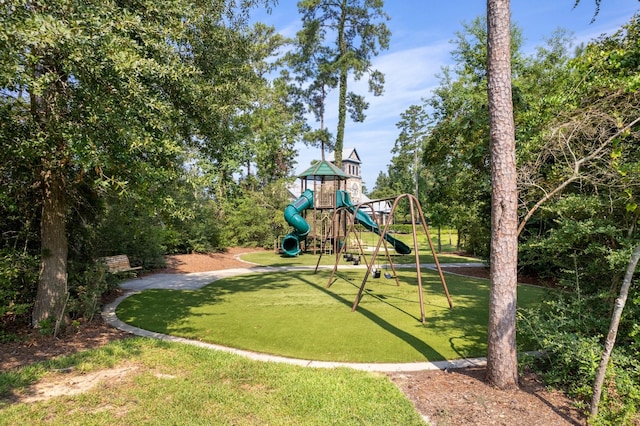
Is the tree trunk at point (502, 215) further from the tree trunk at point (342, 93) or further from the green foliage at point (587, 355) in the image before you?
the tree trunk at point (342, 93)

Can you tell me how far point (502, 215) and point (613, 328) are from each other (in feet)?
4.44

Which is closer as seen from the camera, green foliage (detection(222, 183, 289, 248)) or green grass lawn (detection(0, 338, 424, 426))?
green grass lawn (detection(0, 338, 424, 426))

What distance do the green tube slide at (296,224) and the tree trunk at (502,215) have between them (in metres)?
15.6

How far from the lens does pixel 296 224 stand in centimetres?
1938

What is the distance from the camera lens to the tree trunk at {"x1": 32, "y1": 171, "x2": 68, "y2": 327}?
593cm

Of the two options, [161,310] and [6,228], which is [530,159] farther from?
[6,228]

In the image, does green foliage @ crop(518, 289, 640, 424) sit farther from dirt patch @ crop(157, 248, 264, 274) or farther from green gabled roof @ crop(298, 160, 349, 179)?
green gabled roof @ crop(298, 160, 349, 179)

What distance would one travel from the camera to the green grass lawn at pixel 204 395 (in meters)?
3.25

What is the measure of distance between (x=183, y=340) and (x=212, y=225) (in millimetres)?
14453

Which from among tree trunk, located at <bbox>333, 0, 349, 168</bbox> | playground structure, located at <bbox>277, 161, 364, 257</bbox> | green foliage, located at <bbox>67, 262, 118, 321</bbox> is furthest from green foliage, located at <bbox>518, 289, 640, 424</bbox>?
tree trunk, located at <bbox>333, 0, 349, 168</bbox>

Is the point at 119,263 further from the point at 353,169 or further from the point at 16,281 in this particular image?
the point at 353,169

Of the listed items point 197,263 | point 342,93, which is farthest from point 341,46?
point 197,263

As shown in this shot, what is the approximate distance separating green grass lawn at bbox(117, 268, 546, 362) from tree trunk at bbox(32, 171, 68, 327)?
121 centimetres

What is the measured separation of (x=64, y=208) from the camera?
624 centimetres
